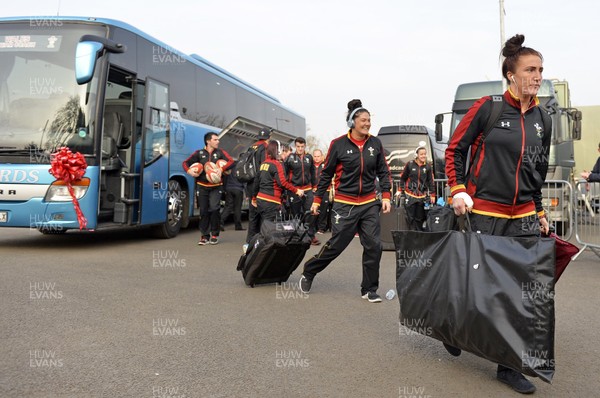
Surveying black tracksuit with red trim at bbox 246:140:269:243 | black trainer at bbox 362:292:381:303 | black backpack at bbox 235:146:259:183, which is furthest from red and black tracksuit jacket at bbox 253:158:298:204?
black trainer at bbox 362:292:381:303

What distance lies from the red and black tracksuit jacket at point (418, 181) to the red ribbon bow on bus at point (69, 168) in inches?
242

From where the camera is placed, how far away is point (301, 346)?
479 cm

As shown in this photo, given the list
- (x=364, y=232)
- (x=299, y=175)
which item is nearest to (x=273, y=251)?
(x=364, y=232)

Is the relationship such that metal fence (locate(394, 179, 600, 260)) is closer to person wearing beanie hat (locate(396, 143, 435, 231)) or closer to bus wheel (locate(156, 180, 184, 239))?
person wearing beanie hat (locate(396, 143, 435, 231))

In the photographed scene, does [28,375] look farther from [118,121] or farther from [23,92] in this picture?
[118,121]

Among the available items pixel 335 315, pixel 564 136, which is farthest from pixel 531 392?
pixel 564 136

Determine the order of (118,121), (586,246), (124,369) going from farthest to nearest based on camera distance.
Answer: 1. (118,121)
2. (586,246)
3. (124,369)

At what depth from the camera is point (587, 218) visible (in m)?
9.93

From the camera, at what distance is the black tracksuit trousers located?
6477 millimetres

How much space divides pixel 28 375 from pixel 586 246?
8.35 m

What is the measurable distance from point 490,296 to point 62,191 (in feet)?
25.3

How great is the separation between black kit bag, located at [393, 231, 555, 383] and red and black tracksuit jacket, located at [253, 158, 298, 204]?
4929 millimetres

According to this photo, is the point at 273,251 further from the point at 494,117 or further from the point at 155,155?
the point at 155,155

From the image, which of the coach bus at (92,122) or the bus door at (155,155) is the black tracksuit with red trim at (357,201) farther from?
the bus door at (155,155)
